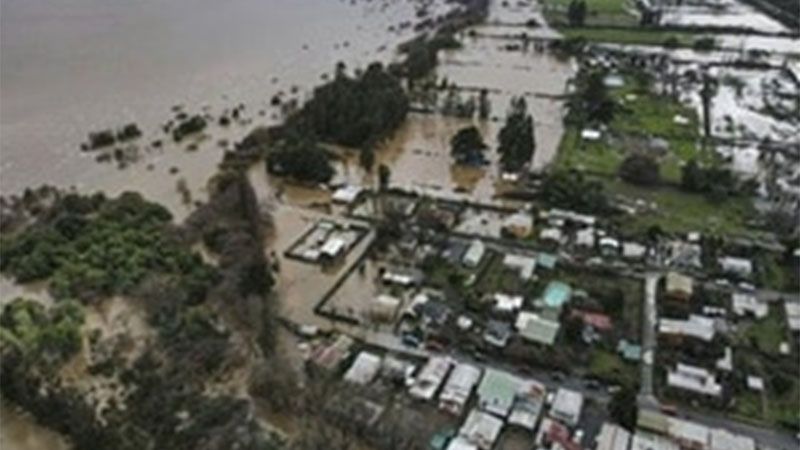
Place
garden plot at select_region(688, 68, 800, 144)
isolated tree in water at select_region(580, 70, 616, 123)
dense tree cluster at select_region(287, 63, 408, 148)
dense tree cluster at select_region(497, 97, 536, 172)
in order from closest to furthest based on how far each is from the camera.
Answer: dense tree cluster at select_region(497, 97, 536, 172) → dense tree cluster at select_region(287, 63, 408, 148) → isolated tree in water at select_region(580, 70, 616, 123) → garden plot at select_region(688, 68, 800, 144)

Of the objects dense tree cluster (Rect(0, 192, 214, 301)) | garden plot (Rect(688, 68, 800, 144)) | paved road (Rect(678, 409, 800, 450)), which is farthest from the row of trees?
paved road (Rect(678, 409, 800, 450))

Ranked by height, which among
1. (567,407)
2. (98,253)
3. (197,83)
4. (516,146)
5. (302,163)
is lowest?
(567,407)

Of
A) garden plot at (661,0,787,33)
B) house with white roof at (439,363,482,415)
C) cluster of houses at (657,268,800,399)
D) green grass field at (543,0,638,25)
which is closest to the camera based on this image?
house with white roof at (439,363,482,415)

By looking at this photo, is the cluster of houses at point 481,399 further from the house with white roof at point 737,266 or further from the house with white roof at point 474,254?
the house with white roof at point 737,266

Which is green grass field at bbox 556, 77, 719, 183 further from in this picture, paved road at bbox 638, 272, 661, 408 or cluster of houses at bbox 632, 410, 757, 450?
cluster of houses at bbox 632, 410, 757, 450

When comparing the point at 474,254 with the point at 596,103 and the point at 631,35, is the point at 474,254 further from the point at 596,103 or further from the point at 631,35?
the point at 631,35

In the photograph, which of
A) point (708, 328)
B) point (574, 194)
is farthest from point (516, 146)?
point (708, 328)

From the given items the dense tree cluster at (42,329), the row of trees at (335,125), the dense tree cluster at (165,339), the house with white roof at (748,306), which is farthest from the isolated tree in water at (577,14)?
the dense tree cluster at (42,329)
